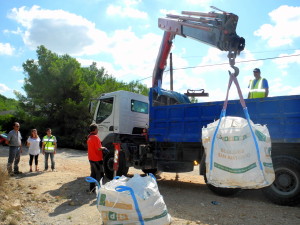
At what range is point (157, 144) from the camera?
7797 mm

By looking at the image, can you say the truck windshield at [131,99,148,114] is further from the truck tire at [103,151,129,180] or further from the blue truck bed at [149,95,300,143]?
the truck tire at [103,151,129,180]

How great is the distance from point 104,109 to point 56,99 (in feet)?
40.5

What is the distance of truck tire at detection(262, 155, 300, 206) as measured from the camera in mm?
5512

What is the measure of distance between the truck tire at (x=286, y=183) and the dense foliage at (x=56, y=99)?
15.2 meters

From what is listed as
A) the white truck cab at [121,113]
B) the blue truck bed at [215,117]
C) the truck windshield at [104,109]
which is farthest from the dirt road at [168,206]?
the truck windshield at [104,109]

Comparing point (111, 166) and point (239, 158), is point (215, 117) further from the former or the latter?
point (111, 166)

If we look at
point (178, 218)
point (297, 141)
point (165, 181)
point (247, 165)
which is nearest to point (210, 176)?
point (247, 165)

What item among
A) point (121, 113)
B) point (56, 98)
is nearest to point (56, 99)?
point (56, 98)

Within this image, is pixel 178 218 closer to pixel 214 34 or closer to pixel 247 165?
pixel 247 165

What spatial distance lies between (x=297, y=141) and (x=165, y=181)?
4279 mm

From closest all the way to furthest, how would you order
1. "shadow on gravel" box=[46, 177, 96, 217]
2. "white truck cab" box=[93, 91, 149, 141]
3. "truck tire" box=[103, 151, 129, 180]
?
"shadow on gravel" box=[46, 177, 96, 217]
"truck tire" box=[103, 151, 129, 180]
"white truck cab" box=[93, 91, 149, 141]

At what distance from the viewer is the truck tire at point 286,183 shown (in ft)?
18.1

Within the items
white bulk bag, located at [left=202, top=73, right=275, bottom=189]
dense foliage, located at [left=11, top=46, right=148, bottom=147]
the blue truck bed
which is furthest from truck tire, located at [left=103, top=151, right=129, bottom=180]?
dense foliage, located at [left=11, top=46, right=148, bottom=147]

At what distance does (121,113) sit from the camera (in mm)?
8633
